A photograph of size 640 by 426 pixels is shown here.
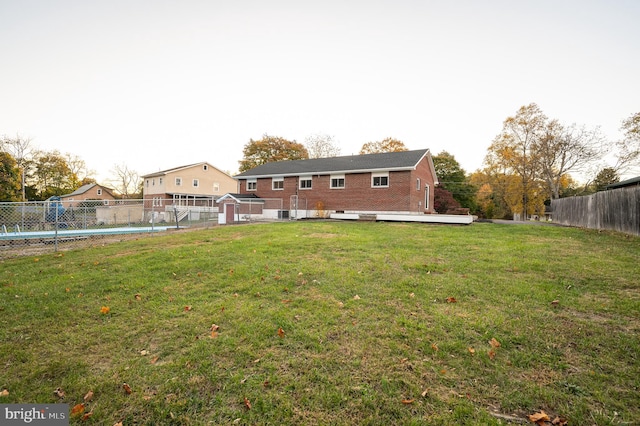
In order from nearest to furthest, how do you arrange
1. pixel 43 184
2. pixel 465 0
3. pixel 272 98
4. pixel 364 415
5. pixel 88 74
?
pixel 364 415, pixel 465 0, pixel 88 74, pixel 272 98, pixel 43 184

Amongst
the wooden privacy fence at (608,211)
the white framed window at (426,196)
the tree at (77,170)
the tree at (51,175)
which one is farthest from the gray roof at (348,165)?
the tree at (77,170)

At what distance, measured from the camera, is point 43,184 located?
50219 millimetres

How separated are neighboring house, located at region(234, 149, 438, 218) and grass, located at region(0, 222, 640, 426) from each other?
16.0m

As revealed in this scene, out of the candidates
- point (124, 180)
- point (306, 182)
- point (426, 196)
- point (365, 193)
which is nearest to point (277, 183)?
point (306, 182)

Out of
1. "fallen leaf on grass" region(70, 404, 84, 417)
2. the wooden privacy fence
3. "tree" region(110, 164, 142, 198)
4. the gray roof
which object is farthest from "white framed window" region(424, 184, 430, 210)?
"tree" region(110, 164, 142, 198)

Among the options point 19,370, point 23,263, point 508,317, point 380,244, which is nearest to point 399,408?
point 508,317

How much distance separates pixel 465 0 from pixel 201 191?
39262mm

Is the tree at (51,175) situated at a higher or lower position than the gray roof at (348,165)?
higher

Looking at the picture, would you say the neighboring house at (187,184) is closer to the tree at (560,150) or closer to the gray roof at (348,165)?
the gray roof at (348,165)

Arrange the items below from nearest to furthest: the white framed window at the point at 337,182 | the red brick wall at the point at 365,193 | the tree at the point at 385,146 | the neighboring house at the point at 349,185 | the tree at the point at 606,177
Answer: the red brick wall at the point at 365,193, the neighboring house at the point at 349,185, the white framed window at the point at 337,182, the tree at the point at 606,177, the tree at the point at 385,146

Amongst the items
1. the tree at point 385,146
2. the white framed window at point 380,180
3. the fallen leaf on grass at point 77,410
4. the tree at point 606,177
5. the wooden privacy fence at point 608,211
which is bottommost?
the fallen leaf on grass at point 77,410

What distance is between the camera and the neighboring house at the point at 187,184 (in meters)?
38.5

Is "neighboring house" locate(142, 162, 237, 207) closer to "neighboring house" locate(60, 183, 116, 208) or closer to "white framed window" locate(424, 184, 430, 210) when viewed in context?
"neighboring house" locate(60, 183, 116, 208)

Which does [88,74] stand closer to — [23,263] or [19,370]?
[23,263]
